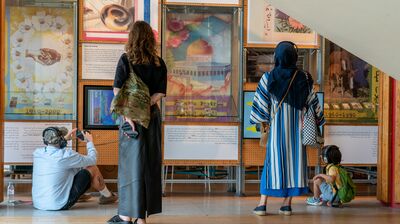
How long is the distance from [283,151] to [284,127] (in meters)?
0.22

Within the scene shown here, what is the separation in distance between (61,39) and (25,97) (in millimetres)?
773

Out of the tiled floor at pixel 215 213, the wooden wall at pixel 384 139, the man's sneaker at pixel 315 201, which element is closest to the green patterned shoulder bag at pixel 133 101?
the tiled floor at pixel 215 213

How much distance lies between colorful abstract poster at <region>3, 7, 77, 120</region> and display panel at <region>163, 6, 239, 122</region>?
1132mm

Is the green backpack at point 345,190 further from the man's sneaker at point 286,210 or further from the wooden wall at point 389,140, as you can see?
the man's sneaker at point 286,210

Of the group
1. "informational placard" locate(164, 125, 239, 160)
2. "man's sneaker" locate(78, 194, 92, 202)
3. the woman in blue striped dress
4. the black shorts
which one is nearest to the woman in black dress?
the black shorts

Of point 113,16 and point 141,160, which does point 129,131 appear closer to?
point 141,160

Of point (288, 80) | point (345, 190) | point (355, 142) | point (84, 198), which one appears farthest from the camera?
point (355, 142)

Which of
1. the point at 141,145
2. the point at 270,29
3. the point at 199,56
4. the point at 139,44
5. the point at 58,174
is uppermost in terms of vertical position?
the point at 270,29

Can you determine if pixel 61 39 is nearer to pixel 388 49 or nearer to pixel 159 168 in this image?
pixel 159 168

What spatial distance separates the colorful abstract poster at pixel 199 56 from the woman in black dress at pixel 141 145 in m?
2.30

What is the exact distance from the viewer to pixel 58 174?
5.54 m

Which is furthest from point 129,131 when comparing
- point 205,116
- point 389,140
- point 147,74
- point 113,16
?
point 389,140

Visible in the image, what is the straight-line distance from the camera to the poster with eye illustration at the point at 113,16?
659 cm

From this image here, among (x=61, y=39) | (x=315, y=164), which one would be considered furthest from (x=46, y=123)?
(x=315, y=164)
